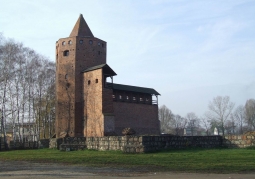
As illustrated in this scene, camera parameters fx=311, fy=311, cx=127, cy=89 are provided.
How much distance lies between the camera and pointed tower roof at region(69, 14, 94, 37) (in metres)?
37.8

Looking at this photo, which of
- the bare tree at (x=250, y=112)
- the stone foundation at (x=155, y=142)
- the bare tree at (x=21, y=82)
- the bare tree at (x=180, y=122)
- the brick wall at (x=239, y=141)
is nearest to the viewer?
the stone foundation at (x=155, y=142)

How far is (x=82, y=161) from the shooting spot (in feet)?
48.4

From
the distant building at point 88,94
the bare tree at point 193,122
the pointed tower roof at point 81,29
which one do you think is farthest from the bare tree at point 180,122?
the pointed tower roof at point 81,29

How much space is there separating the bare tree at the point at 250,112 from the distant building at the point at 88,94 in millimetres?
37739

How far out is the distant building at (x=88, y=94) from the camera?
32656 millimetres

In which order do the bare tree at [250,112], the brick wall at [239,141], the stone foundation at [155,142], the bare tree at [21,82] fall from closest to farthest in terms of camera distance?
the stone foundation at [155,142], the brick wall at [239,141], the bare tree at [21,82], the bare tree at [250,112]

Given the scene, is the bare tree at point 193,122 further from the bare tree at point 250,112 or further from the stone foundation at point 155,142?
the stone foundation at point 155,142

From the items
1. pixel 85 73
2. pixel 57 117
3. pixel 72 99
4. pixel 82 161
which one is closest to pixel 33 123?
pixel 57 117

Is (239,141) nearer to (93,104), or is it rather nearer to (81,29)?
(93,104)

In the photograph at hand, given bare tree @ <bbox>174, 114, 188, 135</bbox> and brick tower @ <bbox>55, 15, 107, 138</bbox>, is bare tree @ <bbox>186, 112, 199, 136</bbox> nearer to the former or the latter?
bare tree @ <bbox>174, 114, 188, 135</bbox>

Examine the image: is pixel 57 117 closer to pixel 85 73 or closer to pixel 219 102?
pixel 85 73

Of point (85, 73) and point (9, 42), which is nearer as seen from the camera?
point (9, 42)

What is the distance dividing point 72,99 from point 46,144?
234 inches

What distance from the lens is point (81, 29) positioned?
38.1 meters
